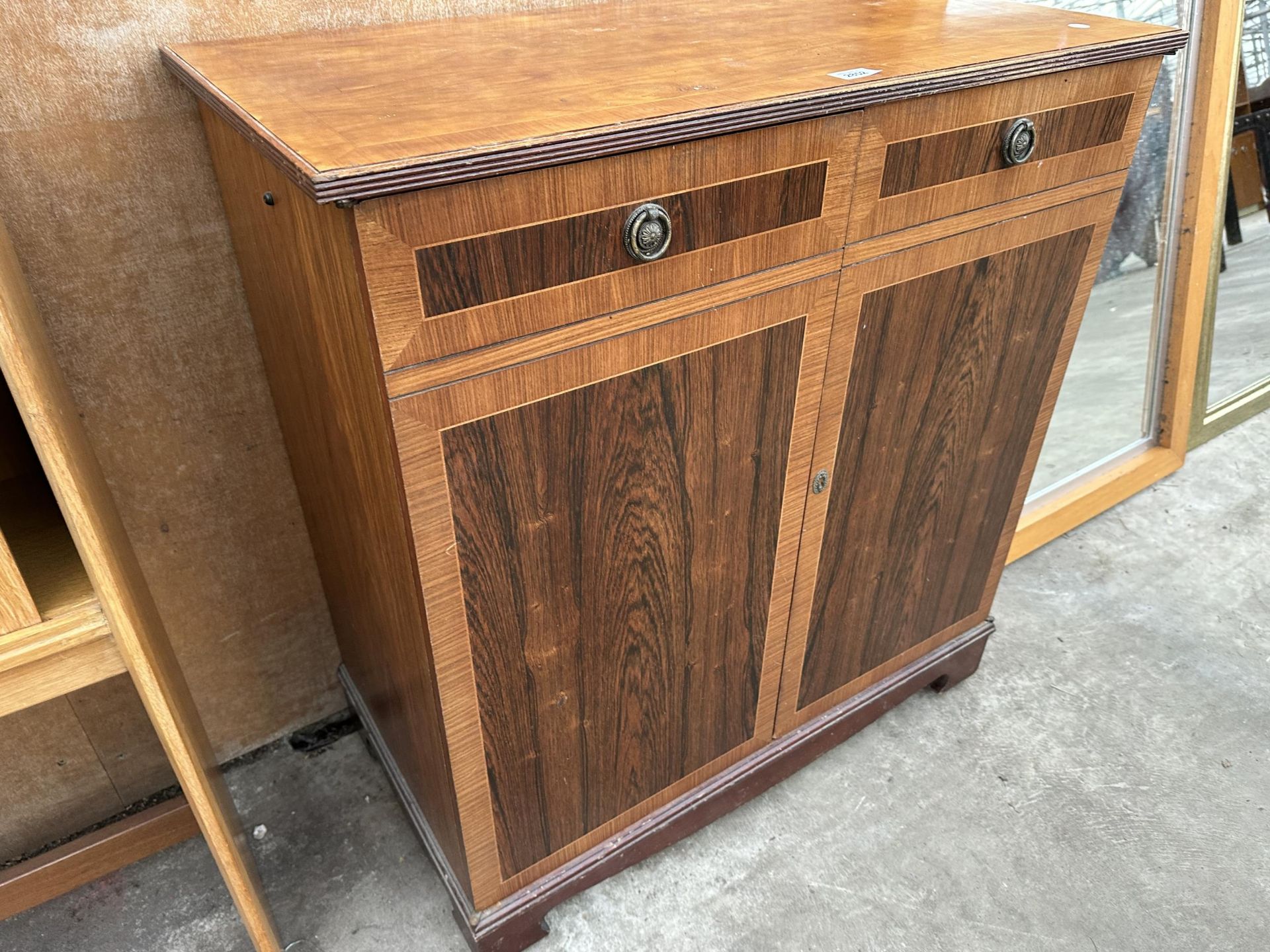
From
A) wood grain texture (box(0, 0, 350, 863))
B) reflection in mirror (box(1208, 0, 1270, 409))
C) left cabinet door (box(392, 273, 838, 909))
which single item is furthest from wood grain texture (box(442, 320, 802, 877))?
reflection in mirror (box(1208, 0, 1270, 409))

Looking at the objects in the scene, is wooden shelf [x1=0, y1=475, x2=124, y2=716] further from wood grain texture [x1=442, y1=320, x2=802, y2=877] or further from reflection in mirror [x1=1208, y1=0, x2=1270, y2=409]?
reflection in mirror [x1=1208, y1=0, x2=1270, y2=409]

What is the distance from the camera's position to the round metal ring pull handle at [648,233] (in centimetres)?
75

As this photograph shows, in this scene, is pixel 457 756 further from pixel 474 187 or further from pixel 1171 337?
pixel 1171 337

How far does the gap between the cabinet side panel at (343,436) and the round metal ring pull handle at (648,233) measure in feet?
0.73

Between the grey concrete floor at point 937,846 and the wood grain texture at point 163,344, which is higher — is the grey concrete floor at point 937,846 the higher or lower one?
the lower one

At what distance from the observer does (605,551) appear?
3.05 ft

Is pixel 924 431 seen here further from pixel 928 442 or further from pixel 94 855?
pixel 94 855

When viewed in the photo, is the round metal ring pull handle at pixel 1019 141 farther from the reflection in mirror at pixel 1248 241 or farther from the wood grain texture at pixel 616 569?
the reflection in mirror at pixel 1248 241

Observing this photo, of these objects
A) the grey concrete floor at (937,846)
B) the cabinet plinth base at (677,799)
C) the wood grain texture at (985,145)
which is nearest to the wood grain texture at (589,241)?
the wood grain texture at (985,145)

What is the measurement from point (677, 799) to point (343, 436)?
69cm

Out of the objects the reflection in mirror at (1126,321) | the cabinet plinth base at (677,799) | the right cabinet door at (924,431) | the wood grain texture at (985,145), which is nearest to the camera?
the wood grain texture at (985,145)

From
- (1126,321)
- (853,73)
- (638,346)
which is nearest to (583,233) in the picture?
(638,346)

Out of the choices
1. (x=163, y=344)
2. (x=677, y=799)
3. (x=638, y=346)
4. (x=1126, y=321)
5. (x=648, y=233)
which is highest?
(x=648, y=233)

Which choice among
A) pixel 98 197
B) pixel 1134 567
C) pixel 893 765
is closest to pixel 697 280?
pixel 98 197
